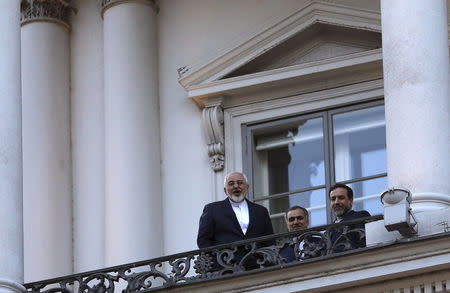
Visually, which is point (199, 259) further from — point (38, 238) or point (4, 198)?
point (38, 238)

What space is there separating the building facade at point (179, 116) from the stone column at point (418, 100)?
8.01 feet

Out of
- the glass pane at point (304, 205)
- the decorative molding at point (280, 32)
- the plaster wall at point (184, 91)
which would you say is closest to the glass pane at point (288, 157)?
the glass pane at point (304, 205)

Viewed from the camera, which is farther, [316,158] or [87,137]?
[87,137]

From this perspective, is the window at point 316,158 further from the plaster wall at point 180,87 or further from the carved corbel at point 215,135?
the plaster wall at point 180,87

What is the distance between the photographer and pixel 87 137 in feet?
87.1

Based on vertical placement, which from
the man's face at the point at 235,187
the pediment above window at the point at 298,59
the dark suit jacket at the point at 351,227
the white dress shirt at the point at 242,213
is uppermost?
the pediment above window at the point at 298,59

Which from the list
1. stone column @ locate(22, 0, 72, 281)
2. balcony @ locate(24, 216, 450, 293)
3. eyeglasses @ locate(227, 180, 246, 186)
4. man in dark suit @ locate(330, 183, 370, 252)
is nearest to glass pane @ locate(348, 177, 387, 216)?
eyeglasses @ locate(227, 180, 246, 186)

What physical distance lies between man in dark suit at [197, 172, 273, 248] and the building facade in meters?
2.15

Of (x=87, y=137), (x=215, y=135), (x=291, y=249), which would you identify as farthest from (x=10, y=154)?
(x=87, y=137)

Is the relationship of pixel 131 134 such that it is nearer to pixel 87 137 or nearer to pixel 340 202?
pixel 87 137

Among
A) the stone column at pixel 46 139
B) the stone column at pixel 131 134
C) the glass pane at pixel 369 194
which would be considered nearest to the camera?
the glass pane at pixel 369 194

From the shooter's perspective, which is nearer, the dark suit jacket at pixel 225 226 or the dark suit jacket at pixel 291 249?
the dark suit jacket at pixel 291 249

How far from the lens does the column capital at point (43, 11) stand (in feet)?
88.6

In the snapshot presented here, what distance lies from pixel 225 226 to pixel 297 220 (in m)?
0.71
